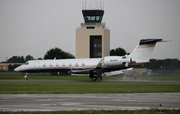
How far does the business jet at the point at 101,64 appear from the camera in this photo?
54062 mm

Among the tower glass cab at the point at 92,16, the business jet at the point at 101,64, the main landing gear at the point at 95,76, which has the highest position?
the tower glass cab at the point at 92,16

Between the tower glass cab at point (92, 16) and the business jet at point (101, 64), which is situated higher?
the tower glass cab at point (92, 16)

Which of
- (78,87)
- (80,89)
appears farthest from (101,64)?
(80,89)

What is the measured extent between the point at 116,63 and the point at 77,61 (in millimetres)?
6640

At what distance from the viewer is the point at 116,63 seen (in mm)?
54156

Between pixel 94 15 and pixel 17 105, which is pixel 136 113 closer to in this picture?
pixel 17 105

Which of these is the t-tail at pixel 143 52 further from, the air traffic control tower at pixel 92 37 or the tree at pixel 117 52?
the tree at pixel 117 52

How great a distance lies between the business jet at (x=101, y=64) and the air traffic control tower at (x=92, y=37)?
4895cm

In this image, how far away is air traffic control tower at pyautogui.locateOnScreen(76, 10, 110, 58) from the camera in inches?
4220

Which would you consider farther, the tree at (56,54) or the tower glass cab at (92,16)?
the tower glass cab at (92,16)

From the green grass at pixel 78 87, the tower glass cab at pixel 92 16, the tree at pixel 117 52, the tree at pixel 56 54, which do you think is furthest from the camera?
the tree at pixel 117 52

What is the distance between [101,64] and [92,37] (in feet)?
180

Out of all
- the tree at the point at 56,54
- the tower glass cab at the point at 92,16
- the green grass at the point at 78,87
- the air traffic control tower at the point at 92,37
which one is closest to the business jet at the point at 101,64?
the green grass at the point at 78,87

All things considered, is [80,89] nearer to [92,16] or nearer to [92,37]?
[92,37]
